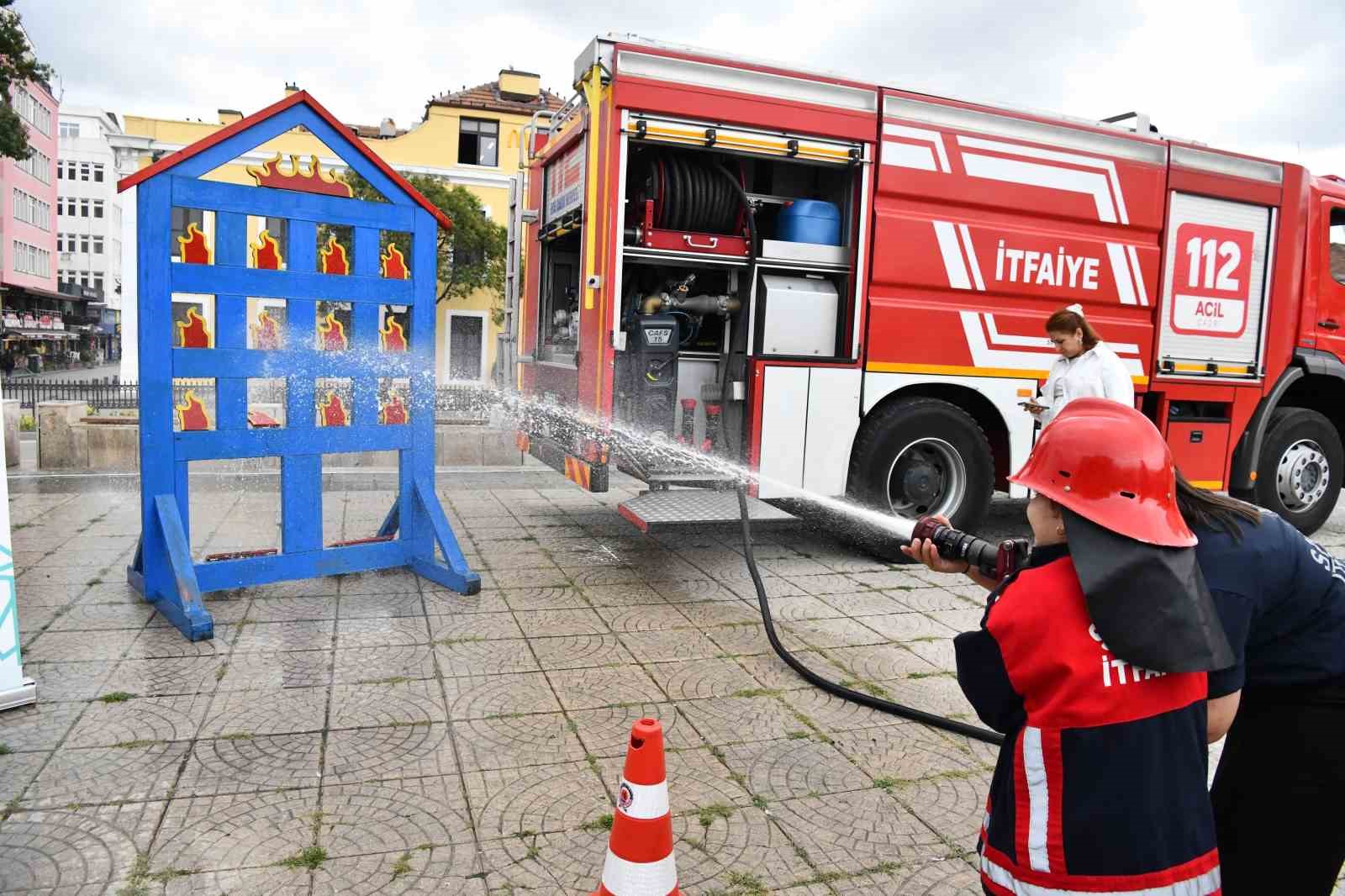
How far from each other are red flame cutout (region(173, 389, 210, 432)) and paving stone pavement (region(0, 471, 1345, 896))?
97 cm

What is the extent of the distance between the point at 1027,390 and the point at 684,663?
3788 mm

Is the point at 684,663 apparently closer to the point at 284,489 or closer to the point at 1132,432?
the point at 284,489

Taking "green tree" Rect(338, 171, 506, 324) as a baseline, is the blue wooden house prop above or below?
below

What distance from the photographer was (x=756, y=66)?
5.93 meters

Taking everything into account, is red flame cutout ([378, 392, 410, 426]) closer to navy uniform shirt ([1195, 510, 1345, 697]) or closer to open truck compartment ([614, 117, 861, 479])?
open truck compartment ([614, 117, 861, 479])

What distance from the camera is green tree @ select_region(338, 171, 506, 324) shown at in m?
29.7

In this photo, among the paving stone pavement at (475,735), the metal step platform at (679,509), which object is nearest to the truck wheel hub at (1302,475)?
the paving stone pavement at (475,735)

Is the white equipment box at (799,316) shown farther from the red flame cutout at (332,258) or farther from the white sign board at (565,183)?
the red flame cutout at (332,258)

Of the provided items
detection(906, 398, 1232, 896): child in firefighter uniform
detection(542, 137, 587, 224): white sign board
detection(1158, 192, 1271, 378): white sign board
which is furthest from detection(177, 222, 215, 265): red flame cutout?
detection(1158, 192, 1271, 378): white sign board

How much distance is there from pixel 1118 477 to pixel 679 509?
422 centimetres

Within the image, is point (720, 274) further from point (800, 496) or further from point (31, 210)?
point (31, 210)

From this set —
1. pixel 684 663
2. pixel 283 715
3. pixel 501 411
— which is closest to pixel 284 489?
pixel 283 715

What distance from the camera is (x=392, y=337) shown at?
5.66m

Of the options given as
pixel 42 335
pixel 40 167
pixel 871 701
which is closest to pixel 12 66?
pixel 871 701
